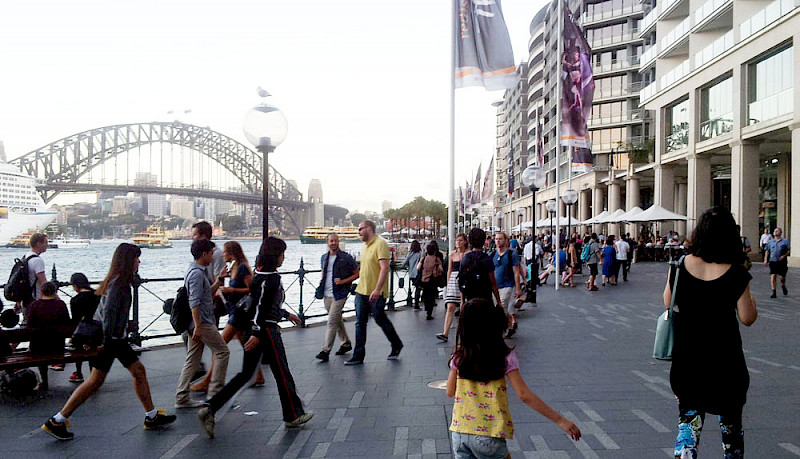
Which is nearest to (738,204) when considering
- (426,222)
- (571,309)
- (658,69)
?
(658,69)

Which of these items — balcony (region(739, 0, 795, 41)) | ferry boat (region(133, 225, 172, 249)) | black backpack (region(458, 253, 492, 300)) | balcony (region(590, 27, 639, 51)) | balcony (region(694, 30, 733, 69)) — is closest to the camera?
black backpack (region(458, 253, 492, 300))

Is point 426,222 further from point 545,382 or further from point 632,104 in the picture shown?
point 545,382

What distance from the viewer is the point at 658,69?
1428 inches

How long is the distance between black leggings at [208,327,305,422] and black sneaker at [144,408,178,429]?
670 millimetres

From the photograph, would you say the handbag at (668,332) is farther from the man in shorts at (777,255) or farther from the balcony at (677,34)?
the balcony at (677,34)

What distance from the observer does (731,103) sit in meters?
27.8

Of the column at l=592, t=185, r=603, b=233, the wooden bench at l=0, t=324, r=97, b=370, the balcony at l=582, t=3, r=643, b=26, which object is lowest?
the wooden bench at l=0, t=324, r=97, b=370

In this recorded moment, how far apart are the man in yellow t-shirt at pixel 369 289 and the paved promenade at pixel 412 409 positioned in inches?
14.5

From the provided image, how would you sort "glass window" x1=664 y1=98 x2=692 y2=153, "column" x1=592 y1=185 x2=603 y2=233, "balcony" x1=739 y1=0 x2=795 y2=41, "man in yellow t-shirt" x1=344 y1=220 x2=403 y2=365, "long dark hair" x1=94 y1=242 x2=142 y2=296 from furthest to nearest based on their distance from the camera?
"column" x1=592 y1=185 x2=603 y2=233, "glass window" x1=664 y1=98 x2=692 y2=153, "balcony" x1=739 y1=0 x2=795 y2=41, "man in yellow t-shirt" x1=344 y1=220 x2=403 y2=365, "long dark hair" x1=94 y1=242 x2=142 y2=296

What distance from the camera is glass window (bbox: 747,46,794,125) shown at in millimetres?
23547

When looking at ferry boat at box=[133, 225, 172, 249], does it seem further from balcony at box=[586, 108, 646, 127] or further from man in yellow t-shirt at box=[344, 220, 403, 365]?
man in yellow t-shirt at box=[344, 220, 403, 365]

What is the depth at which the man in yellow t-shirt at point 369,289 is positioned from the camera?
7.73 m

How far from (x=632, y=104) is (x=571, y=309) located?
50987 millimetres

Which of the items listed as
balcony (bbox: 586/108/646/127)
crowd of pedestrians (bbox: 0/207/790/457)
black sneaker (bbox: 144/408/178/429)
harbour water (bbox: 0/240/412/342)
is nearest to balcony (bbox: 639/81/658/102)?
harbour water (bbox: 0/240/412/342)
